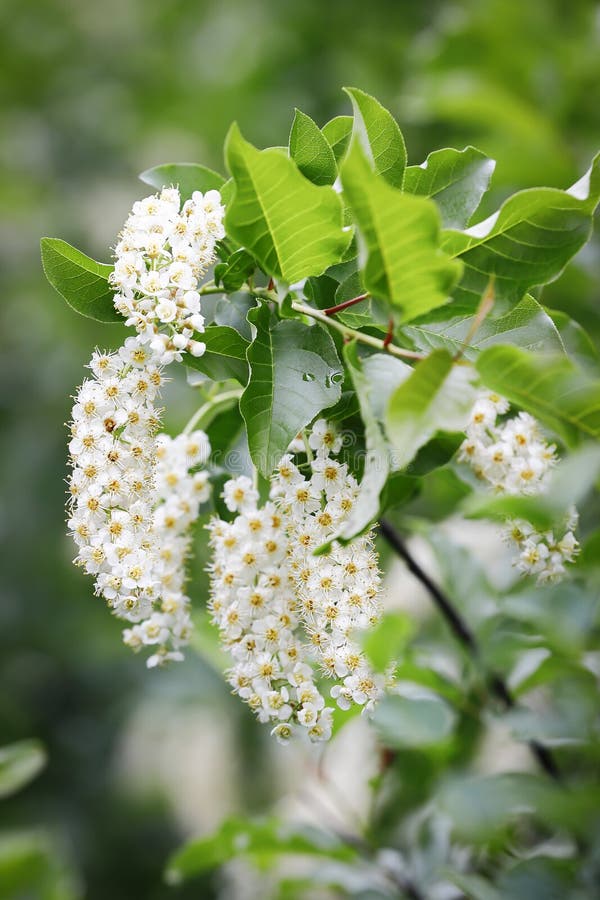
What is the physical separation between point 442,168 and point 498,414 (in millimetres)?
264

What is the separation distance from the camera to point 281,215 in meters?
0.73

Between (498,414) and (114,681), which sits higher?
→ (114,681)

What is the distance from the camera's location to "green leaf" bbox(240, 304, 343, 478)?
77cm

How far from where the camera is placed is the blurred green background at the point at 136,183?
7.23ft

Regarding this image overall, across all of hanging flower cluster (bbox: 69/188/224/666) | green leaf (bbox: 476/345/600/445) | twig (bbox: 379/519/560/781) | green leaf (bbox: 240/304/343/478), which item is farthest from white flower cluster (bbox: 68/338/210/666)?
twig (bbox: 379/519/560/781)

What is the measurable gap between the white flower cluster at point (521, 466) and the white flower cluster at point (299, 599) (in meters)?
0.16

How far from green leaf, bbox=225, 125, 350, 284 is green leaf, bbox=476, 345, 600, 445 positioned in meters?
0.18

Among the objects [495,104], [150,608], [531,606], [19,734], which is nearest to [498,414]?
[531,606]

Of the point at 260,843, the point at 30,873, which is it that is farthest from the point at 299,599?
the point at 30,873

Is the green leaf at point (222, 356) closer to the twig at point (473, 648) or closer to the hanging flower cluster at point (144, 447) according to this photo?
the hanging flower cluster at point (144, 447)

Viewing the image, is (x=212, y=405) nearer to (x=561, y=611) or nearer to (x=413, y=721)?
(x=561, y=611)

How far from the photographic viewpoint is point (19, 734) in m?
2.88

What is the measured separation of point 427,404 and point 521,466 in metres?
0.25

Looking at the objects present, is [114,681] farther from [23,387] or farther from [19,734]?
[23,387]
